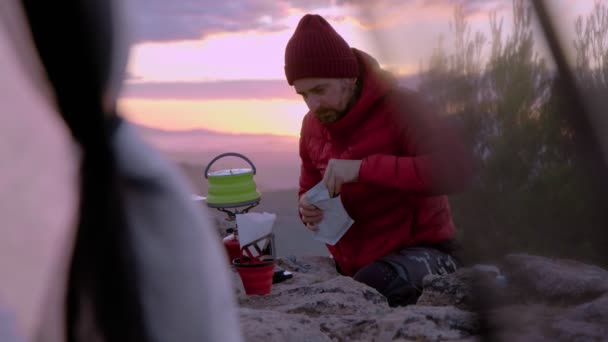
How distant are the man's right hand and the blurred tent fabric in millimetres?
1300

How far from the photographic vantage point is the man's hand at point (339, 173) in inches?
70.4

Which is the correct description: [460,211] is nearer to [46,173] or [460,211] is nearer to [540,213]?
[540,213]

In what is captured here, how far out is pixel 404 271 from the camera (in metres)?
1.82

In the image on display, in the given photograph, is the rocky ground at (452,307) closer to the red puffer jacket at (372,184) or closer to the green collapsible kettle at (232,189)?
the red puffer jacket at (372,184)

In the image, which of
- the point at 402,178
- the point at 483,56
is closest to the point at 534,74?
the point at 483,56

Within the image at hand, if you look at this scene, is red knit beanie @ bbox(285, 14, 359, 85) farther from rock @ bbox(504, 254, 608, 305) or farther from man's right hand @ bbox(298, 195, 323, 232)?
rock @ bbox(504, 254, 608, 305)

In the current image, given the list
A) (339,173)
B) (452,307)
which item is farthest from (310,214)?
(452,307)

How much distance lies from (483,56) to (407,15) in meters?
0.08

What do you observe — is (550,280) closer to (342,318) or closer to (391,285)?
(342,318)

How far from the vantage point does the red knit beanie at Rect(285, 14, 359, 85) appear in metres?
1.71

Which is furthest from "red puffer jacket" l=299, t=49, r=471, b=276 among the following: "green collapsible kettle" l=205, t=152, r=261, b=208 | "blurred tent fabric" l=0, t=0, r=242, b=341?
"blurred tent fabric" l=0, t=0, r=242, b=341

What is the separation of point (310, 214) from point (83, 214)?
4.45 ft

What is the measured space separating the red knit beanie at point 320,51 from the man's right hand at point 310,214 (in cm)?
34

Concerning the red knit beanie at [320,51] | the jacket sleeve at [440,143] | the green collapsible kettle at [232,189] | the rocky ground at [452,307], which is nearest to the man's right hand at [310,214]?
the rocky ground at [452,307]
